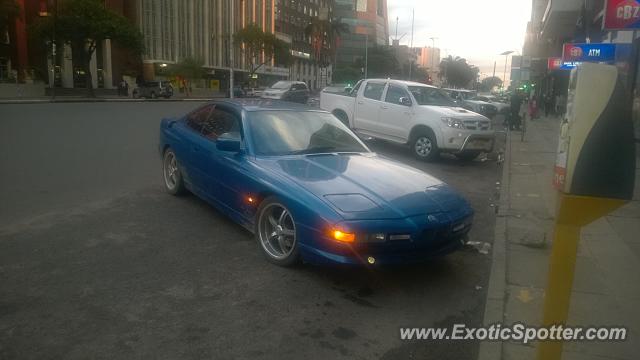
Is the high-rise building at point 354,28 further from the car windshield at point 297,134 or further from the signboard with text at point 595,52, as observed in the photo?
the car windshield at point 297,134

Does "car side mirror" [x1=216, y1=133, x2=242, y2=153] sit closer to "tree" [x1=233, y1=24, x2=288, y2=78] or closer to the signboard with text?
the signboard with text

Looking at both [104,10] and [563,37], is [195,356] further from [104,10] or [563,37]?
[563,37]

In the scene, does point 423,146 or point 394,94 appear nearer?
point 423,146

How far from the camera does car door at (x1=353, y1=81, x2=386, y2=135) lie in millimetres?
12898

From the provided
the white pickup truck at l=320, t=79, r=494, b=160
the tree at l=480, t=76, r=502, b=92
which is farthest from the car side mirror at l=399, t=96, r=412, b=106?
the tree at l=480, t=76, r=502, b=92

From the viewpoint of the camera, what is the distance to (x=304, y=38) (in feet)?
332

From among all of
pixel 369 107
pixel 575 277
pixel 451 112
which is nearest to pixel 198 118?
pixel 575 277

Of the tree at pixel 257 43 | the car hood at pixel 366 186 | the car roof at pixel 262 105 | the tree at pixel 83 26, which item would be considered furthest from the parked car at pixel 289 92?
the tree at pixel 257 43

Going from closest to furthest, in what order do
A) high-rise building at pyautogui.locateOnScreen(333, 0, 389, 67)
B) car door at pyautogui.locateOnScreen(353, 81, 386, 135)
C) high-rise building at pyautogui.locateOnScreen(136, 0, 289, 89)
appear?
car door at pyautogui.locateOnScreen(353, 81, 386, 135), high-rise building at pyautogui.locateOnScreen(136, 0, 289, 89), high-rise building at pyautogui.locateOnScreen(333, 0, 389, 67)

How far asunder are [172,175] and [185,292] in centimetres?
334

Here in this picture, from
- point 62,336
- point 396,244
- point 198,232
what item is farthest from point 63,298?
point 396,244

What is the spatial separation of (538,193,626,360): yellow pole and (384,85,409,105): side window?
1002 cm

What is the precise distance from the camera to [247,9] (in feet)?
251

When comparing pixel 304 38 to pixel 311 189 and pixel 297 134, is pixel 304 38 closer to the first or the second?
pixel 297 134
